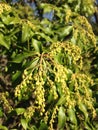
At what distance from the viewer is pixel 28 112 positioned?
9.77 feet

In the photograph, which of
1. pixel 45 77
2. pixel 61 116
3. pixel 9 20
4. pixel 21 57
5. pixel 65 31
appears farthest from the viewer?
pixel 65 31

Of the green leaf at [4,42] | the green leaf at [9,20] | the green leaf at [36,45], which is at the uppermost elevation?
the green leaf at [9,20]

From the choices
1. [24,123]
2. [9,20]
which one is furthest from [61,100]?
[9,20]

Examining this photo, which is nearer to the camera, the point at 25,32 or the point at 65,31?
the point at 25,32

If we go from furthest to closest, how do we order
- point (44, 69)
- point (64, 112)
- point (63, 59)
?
point (63, 59)
point (64, 112)
point (44, 69)

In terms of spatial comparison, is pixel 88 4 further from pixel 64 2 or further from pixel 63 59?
pixel 63 59

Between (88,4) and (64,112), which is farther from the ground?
(88,4)

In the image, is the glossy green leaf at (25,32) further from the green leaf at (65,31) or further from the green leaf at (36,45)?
the green leaf at (65,31)

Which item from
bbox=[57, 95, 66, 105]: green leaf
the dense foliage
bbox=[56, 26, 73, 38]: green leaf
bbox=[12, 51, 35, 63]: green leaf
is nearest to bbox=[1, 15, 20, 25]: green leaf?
the dense foliage

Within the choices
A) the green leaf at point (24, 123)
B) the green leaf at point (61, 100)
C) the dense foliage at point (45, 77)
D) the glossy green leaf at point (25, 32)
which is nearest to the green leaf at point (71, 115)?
the dense foliage at point (45, 77)

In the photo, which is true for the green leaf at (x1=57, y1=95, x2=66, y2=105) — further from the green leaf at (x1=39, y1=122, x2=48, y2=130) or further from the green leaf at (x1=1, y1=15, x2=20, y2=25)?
the green leaf at (x1=1, y1=15, x2=20, y2=25)

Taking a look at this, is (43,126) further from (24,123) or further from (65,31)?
(65,31)

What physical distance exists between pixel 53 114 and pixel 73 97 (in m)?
0.22

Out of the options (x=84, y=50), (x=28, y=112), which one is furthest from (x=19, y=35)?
(x=84, y=50)
